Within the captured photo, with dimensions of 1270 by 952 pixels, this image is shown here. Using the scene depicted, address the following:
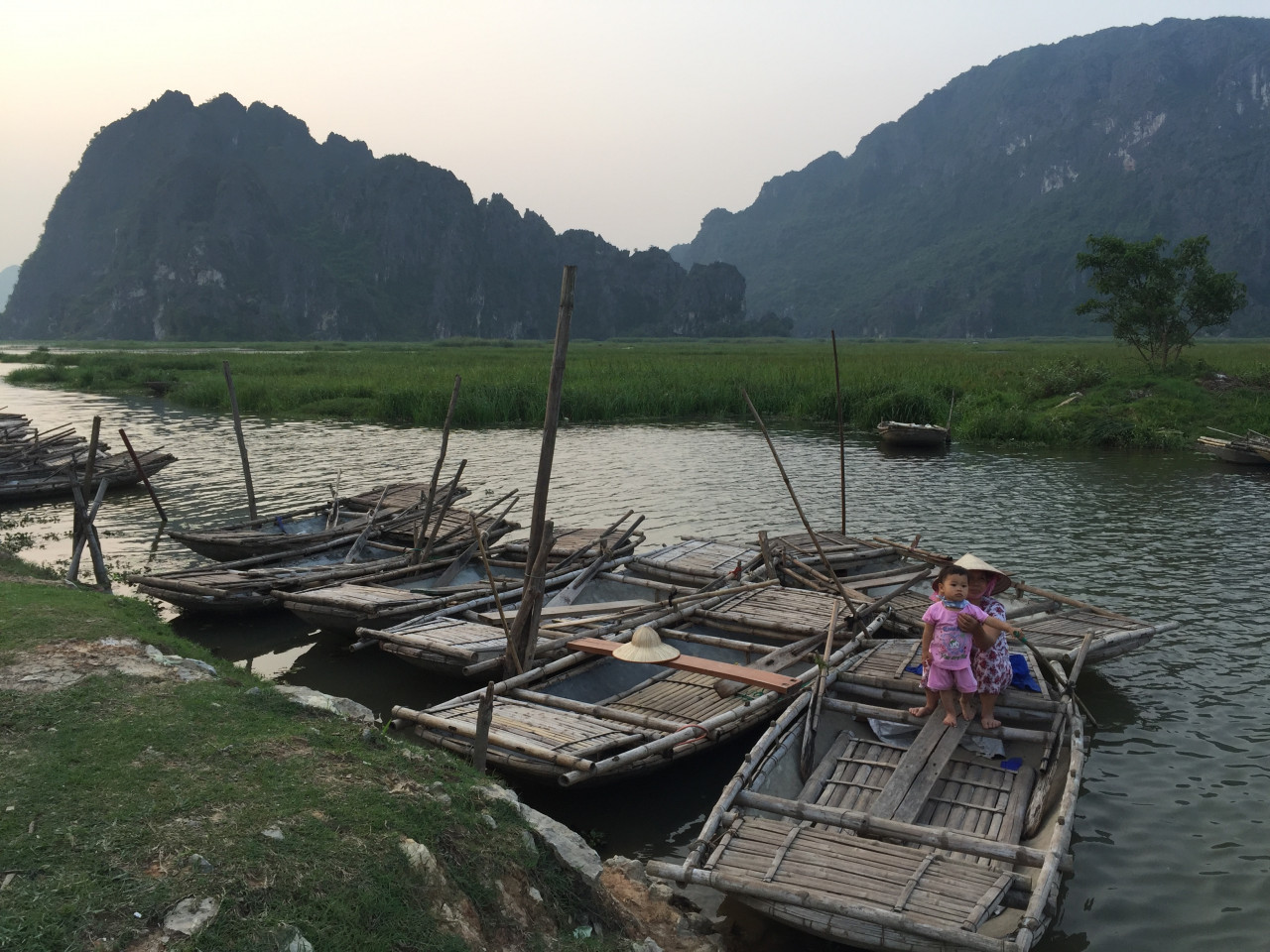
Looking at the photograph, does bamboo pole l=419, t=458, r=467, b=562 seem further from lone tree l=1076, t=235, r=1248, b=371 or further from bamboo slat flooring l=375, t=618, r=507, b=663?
lone tree l=1076, t=235, r=1248, b=371

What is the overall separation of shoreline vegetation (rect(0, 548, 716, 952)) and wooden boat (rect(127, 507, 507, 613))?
3.38 m

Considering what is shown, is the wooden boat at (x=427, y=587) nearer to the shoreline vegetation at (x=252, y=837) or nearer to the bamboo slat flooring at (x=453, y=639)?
the bamboo slat flooring at (x=453, y=639)

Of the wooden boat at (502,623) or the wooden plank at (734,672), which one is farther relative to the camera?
the wooden boat at (502,623)

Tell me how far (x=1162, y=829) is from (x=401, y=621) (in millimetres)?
6047

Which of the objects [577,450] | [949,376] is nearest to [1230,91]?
[949,376]

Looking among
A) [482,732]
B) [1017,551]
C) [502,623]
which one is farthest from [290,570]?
[1017,551]

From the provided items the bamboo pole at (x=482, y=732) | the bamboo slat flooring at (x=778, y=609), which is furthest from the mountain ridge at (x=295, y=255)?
the bamboo pole at (x=482, y=732)

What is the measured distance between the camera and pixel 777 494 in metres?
16.2

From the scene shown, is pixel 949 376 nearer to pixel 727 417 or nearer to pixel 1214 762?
pixel 727 417

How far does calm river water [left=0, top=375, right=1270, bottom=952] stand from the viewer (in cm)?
541

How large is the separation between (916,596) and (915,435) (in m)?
12.6

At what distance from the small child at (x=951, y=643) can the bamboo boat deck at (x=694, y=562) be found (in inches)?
146

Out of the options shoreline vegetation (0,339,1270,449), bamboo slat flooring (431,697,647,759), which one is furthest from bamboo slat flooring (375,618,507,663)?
shoreline vegetation (0,339,1270,449)

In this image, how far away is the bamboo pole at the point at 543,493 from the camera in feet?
21.8
